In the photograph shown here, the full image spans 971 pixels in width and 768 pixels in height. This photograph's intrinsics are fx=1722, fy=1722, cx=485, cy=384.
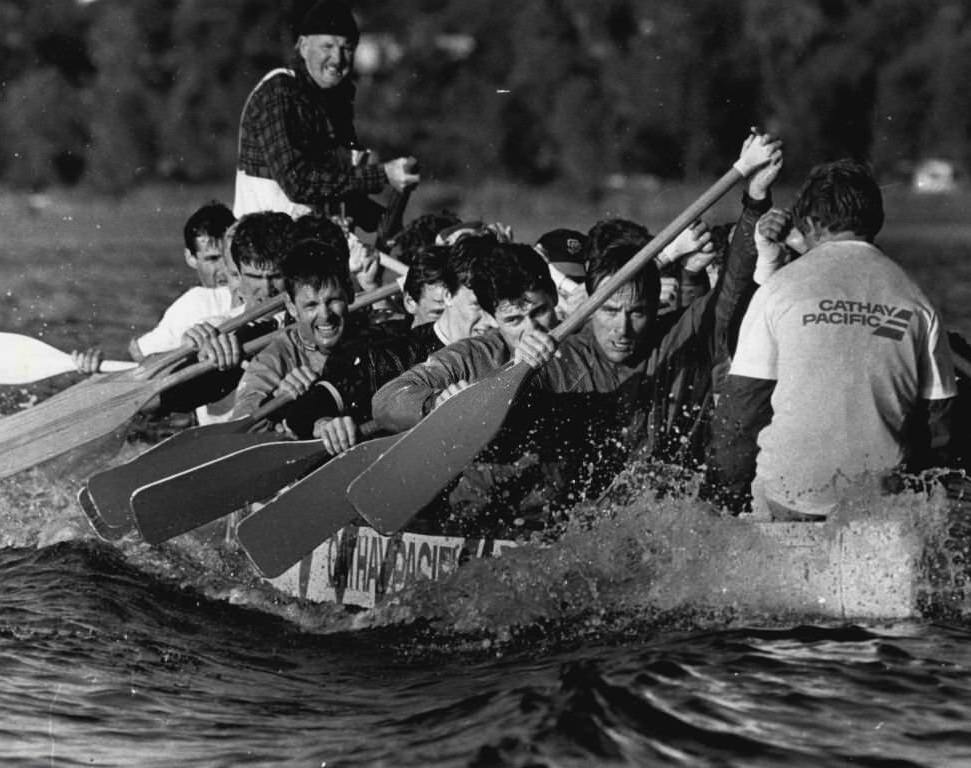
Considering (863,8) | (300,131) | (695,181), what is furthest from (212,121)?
(300,131)

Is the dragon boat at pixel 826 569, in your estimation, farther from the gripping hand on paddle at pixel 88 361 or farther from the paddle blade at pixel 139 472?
the gripping hand on paddle at pixel 88 361

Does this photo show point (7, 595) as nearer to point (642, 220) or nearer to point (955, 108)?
point (642, 220)

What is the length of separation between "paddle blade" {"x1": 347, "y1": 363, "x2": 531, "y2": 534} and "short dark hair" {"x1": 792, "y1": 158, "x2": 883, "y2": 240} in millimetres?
1362

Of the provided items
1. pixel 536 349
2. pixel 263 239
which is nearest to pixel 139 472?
pixel 263 239

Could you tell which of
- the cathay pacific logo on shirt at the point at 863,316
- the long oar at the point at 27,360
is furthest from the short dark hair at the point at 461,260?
the long oar at the point at 27,360

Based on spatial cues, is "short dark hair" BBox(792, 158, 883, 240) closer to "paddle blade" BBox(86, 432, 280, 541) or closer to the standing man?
"paddle blade" BBox(86, 432, 280, 541)

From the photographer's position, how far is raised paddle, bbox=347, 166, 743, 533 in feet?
20.5

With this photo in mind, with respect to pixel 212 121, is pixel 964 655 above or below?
below

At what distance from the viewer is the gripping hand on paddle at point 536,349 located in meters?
6.15

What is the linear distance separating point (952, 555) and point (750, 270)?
1257 mm

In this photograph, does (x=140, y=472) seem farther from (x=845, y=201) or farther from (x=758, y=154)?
(x=845, y=201)

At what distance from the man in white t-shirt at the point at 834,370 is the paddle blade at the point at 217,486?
1.87 metres

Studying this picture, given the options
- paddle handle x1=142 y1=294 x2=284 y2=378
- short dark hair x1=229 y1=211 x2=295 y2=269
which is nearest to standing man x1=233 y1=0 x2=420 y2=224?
short dark hair x1=229 y1=211 x2=295 y2=269

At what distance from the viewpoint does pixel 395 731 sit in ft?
16.9
